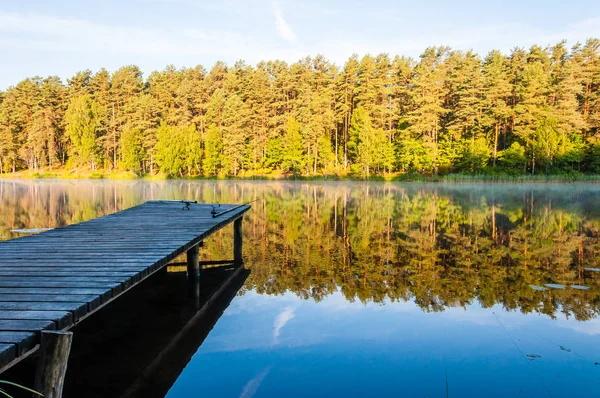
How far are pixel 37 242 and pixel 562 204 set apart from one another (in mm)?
23074

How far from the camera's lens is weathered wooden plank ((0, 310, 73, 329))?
3018mm

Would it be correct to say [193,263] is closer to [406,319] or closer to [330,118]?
[406,319]

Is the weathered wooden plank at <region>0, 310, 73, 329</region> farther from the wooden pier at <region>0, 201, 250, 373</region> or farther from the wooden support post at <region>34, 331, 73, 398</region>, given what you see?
the wooden support post at <region>34, 331, 73, 398</region>

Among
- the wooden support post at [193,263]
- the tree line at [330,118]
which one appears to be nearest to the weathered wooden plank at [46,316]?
the wooden support post at [193,263]

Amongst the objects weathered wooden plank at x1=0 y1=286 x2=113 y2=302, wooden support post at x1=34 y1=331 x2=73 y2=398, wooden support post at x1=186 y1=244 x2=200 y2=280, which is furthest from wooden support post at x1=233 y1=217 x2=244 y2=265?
wooden support post at x1=34 y1=331 x2=73 y2=398

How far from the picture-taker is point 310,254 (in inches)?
405

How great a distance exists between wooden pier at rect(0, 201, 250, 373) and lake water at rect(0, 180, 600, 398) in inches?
43.1

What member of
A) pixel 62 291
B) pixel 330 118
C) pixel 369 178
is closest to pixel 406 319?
pixel 62 291

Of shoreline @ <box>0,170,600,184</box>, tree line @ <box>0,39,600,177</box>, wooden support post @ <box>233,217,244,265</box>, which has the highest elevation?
tree line @ <box>0,39,600,177</box>

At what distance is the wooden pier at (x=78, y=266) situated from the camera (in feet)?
9.84

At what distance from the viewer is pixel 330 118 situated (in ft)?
168

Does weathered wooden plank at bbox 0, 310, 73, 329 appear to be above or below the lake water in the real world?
above

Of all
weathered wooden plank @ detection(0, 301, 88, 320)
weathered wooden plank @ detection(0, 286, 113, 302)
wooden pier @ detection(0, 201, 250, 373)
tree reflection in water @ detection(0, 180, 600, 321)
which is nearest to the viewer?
wooden pier @ detection(0, 201, 250, 373)

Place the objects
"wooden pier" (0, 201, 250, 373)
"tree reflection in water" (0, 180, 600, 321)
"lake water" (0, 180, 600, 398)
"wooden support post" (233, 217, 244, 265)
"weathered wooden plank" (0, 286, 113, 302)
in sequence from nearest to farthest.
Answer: "wooden pier" (0, 201, 250, 373) → "weathered wooden plank" (0, 286, 113, 302) → "lake water" (0, 180, 600, 398) → "tree reflection in water" (0, 180, 600, 321) → "wooden support post" (233, 217, 244, 265)
